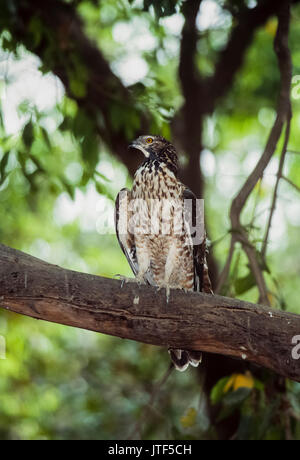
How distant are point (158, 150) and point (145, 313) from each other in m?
1.47

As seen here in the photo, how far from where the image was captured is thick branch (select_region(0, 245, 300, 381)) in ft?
7.38

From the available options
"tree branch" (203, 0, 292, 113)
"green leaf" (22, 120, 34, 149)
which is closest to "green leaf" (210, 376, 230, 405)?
"green leaf" (22, 120, 34, 149)

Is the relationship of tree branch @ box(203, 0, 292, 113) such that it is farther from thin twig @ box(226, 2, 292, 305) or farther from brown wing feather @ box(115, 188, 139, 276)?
brown wing feather @ box(115, 188, 139, 276)

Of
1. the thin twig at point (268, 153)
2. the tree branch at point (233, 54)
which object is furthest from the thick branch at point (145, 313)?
the tree branch at point (233, 54)

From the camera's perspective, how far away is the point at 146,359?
5797 mm

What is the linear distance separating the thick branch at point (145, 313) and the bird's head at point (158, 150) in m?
1.24

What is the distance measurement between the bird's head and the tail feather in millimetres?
1215

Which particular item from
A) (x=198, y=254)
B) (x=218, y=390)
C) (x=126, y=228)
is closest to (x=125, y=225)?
(x=126, y=228)

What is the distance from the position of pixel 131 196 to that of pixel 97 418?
3.33m

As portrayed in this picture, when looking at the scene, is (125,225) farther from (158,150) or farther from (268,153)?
(268,153)

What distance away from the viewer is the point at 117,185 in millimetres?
4629

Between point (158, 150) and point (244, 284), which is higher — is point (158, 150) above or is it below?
above

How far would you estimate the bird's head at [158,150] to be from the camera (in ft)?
11.0
